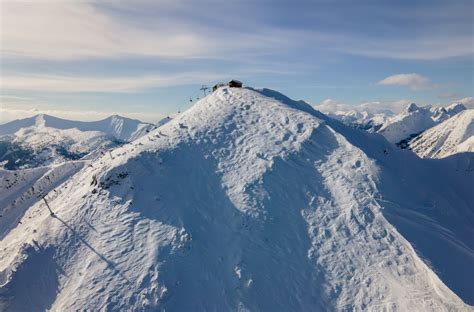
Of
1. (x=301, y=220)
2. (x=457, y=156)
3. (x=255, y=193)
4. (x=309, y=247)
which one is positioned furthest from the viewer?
(x=457, y=156)

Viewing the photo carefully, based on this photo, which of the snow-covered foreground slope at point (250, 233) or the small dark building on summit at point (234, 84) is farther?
the small dark building on summit at point (234, 84)

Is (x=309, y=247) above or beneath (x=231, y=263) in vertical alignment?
above

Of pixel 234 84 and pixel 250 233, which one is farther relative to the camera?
pixel 234 84

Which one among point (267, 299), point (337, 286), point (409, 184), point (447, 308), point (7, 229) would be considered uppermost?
point (409, 184)

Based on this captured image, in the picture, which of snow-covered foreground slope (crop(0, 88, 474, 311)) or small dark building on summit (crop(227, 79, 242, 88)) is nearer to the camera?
snow-covered foreground slope (crop(0, 88, 474, 311))

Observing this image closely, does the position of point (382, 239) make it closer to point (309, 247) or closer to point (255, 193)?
point (309, 247)

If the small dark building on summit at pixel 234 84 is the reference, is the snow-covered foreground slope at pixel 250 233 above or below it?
below

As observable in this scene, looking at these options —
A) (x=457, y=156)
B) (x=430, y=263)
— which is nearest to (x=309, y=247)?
(x=430, y=263)

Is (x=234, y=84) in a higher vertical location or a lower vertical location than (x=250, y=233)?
higher
